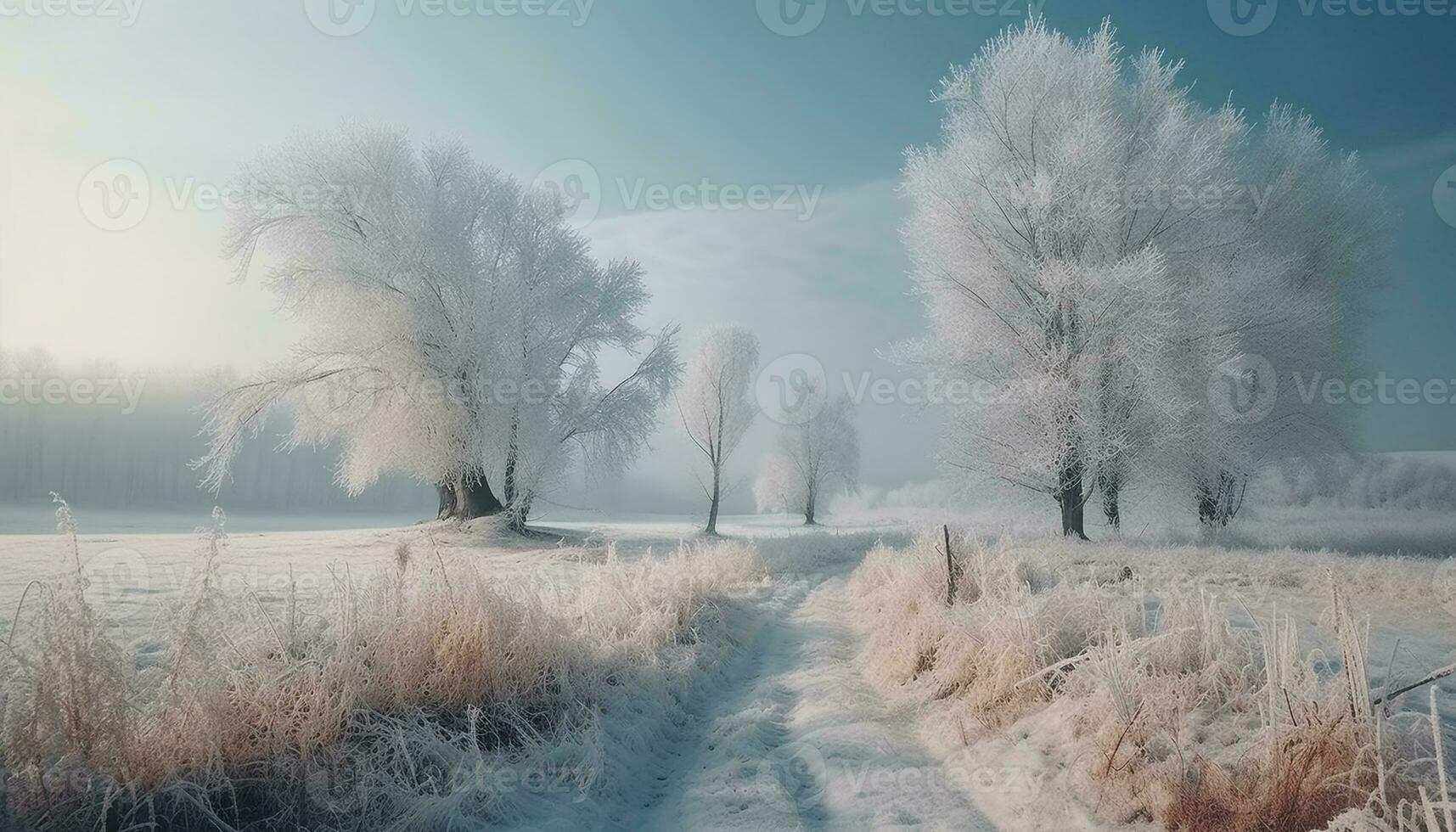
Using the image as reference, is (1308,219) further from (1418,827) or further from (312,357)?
(312,357)

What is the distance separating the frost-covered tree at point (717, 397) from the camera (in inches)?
1100

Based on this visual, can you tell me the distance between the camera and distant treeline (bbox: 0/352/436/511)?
1716 centimetres

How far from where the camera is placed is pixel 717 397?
28047mm

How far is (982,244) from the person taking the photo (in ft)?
44.8

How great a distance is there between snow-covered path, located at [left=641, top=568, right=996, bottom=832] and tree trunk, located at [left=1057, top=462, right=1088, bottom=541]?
10111 millimetres

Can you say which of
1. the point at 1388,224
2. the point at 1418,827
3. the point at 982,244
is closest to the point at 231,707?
the point at 1418,827

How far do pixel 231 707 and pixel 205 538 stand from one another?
79cm

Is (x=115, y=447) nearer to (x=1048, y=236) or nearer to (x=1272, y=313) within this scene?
(x=1048, y=236)
